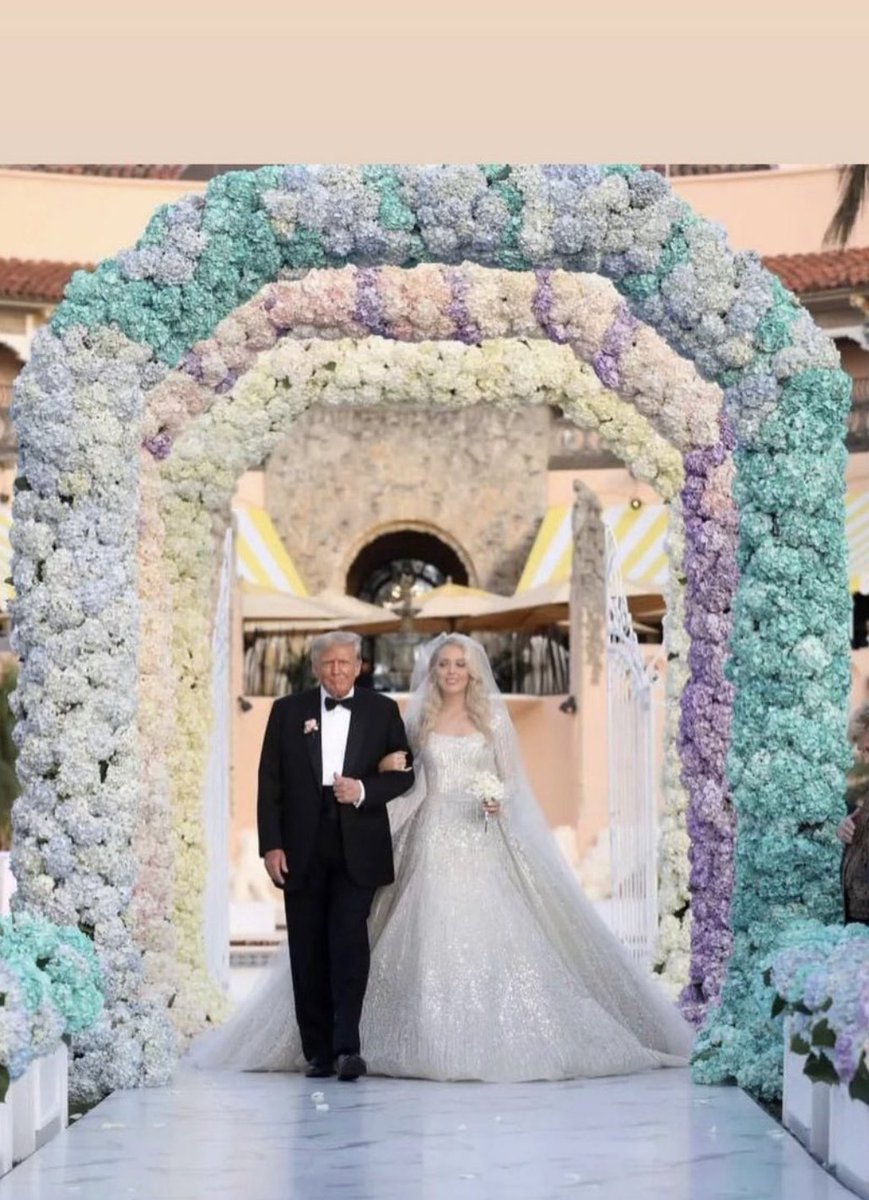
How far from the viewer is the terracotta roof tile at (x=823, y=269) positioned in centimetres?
2480

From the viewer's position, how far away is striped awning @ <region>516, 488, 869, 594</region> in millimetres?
22078

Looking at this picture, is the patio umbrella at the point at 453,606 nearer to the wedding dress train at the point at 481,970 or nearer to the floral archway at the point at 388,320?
the wedding dress train at the point at 481,970

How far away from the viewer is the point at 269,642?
23.9 m

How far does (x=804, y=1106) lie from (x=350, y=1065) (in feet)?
7.49

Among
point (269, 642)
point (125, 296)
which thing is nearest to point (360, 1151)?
point (125, 296)

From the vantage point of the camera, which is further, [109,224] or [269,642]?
[109,224]

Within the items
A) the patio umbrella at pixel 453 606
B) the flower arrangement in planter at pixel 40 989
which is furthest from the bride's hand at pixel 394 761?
the patio umbrella at pixel 453 606

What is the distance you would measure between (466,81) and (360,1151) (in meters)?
4.11

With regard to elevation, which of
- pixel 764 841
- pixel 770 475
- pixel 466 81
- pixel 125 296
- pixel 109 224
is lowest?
pixel 764 841

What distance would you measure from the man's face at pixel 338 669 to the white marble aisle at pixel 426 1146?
5.62ft

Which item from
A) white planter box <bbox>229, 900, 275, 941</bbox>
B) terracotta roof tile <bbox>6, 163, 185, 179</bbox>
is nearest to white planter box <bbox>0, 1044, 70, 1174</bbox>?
white planter box <bbox>229, 900, 275, 941</bbox>

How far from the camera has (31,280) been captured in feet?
82.4

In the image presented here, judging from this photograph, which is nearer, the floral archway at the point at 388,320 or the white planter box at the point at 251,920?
the floral archway at the point at 388,320

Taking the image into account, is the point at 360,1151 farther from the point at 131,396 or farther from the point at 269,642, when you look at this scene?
the point at 269,642
